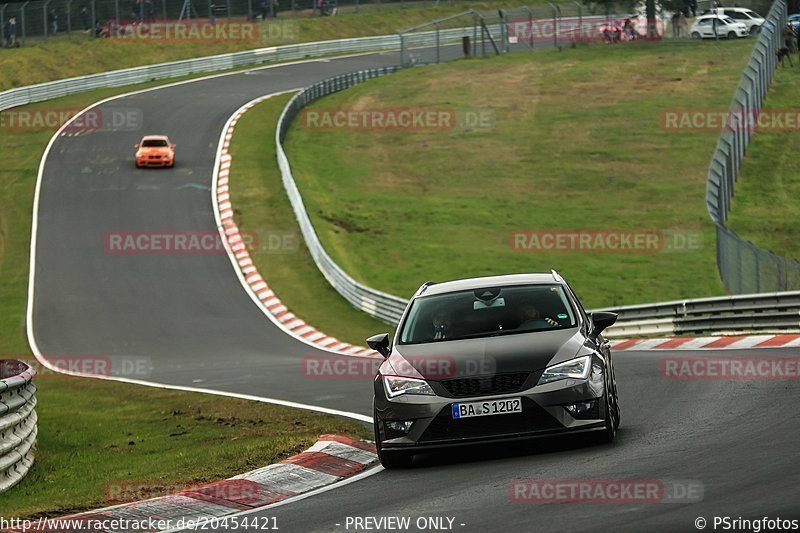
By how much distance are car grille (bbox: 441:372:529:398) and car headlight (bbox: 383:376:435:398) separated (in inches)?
9.0

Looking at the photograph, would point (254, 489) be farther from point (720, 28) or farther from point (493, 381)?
point (720, 28)

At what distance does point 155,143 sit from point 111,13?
24672 millimetres

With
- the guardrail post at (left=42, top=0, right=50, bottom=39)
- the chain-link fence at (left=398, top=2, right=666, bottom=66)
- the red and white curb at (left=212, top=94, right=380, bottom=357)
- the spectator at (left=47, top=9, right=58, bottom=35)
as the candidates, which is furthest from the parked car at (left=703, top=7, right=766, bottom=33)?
the guardrail post at (left=42, top=0, right=50, bottom=39)

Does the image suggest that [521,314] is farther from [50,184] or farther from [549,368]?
[50,184]

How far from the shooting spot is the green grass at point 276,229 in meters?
31.6

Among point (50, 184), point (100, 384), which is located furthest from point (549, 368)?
point (50, 184)

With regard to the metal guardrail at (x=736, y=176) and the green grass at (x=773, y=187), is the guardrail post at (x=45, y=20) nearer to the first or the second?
the metal guardrail at (x=736, y=176)

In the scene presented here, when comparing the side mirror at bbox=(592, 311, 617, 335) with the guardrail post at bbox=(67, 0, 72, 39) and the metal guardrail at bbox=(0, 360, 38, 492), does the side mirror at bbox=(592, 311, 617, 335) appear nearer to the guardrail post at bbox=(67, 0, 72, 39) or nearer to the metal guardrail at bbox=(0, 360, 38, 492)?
the metal guardrail at bbox=(0, 360, 38, 492)

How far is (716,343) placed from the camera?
20.2 meters

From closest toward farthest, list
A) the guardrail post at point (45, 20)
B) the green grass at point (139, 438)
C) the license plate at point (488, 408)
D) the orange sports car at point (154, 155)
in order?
1. the license plate at point (488, 408)
2. the green grass at point (139, 438)
3. the orange sports car at point (154, 155)
4. the guardrail post at point (45, 20)

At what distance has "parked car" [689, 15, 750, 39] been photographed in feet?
227

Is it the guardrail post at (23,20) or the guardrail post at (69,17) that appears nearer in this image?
the guardrail post at (23,20)

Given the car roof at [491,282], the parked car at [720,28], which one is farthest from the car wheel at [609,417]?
the parked car at [720,28]

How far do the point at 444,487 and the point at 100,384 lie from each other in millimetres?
14755
